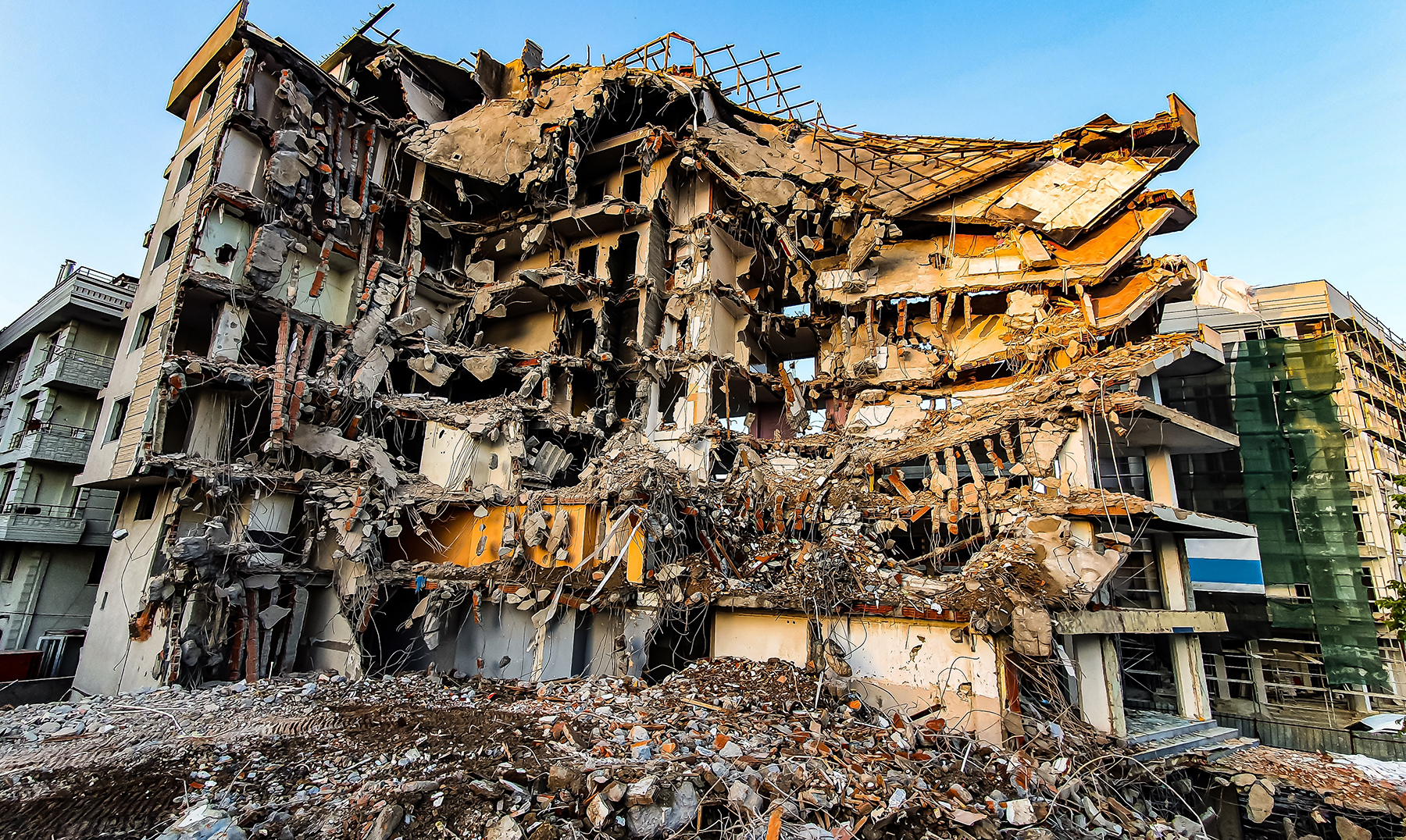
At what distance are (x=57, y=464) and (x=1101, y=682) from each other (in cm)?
3529

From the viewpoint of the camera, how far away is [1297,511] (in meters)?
24.6

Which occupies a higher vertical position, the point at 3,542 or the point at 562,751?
the point at 3,542

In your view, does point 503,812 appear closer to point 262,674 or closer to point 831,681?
point 831,681

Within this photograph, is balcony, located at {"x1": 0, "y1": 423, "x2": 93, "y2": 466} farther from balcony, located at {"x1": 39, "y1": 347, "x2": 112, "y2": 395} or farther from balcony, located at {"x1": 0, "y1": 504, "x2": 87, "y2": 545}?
balcony, located at {"x1": 0, "y1": 504, "x2": 87, "y2": 545}

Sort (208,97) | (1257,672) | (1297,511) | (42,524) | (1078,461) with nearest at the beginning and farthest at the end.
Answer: (1078,461) < (208,97) < (42,524) < (1257,672) < (1297,511)

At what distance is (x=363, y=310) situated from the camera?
765 inches

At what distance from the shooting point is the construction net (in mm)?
23047

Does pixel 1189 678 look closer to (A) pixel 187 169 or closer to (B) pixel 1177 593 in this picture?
(B) pixel 1177 593

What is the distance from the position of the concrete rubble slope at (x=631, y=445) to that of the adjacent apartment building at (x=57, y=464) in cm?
1118

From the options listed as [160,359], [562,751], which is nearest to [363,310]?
[160,359]

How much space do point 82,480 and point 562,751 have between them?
57.0 ft

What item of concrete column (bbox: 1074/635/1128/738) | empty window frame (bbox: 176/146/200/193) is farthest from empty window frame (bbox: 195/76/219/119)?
concrete column (bbox: 1074/635/1128/738)

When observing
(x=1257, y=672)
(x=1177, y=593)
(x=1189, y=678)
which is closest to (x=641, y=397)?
(x=1177, y=593)

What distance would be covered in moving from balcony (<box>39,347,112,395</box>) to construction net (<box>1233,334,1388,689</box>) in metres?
45.2
